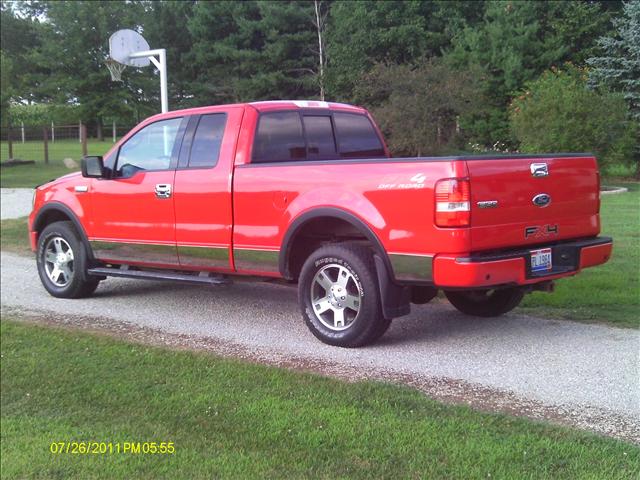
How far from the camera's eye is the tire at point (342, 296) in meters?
5.73

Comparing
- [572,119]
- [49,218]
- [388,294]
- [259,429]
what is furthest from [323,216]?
[572,119]

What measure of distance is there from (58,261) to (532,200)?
5.32m

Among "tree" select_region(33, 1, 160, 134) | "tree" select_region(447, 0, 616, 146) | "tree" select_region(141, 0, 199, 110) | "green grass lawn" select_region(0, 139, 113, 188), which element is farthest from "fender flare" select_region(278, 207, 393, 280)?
"tree" select_region(141, 0, 199, 110)

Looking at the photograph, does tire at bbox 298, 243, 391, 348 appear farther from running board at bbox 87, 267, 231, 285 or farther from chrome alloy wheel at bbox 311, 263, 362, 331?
running board at bbox 87, 267, 231, 285

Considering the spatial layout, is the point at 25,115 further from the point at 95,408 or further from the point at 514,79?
the point at 95,408

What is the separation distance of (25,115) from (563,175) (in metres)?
33.5

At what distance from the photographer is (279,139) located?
681 cm

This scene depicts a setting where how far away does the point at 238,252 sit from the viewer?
21.6 feet

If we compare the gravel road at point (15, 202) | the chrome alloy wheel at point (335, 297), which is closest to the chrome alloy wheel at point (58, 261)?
the chrome alloy wheel at point (335, 297)

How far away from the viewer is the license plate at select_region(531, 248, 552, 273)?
5531mm

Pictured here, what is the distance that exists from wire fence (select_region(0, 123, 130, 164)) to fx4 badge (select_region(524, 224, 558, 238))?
29.4 meters

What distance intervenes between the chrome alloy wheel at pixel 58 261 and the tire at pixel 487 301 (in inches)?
165

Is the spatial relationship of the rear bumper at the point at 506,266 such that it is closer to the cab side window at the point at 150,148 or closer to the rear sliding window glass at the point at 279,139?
the rear sliding window glass at the point at 279,139

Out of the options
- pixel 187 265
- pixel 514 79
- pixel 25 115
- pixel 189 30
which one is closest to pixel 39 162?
pixel 25 115
